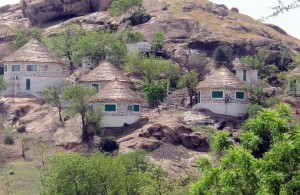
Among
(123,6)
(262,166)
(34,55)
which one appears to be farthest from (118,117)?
(262,166)

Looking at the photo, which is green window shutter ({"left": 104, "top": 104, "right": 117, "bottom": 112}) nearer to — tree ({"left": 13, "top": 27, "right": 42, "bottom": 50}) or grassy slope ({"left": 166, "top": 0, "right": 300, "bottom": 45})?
tree ({"left": 13, "top": 27, "right": 42, "bottom": 50})

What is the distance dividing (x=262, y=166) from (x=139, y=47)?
210 ft

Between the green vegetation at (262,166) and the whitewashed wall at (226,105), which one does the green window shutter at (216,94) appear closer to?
the whitewashed wall at (226,105)

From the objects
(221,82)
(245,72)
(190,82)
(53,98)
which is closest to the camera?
(53,98)

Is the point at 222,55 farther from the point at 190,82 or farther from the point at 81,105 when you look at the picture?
the point at 81,105

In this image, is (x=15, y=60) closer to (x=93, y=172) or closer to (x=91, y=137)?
(x=91, y=137)

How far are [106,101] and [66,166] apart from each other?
736 inches

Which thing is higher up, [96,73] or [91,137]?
[96,73]

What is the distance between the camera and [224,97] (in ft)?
253

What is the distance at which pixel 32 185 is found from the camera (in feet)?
194

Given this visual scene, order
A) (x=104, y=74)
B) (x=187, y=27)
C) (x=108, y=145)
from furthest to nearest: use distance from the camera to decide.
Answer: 1. (x=187, y=27)
2. (x=104, y=74)
3. (x=108, y=145)

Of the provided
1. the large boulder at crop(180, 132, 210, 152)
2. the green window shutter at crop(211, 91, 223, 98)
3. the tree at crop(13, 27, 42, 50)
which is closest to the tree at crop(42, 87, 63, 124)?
the large boulder at crop(180, 132, 210, 152)

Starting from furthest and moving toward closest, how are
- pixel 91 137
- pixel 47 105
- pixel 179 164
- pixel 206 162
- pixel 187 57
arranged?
pixel 187 57 < pixel 47 105 < pixel 91 137 < pixel 179 164 < pixel 206 162

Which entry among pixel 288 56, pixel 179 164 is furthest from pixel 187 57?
pixel 179 164
